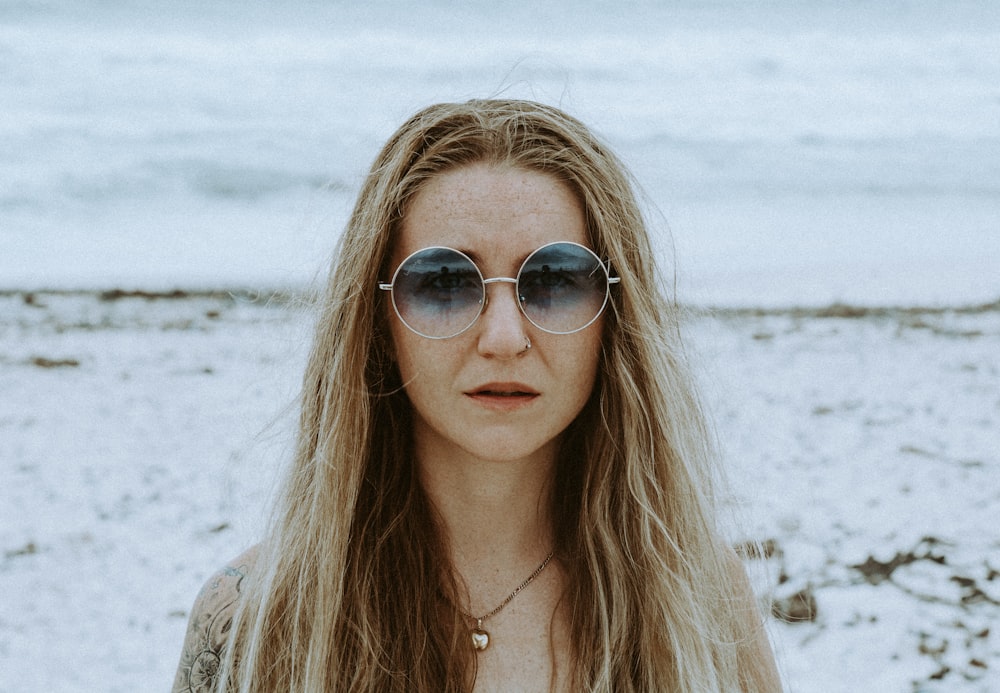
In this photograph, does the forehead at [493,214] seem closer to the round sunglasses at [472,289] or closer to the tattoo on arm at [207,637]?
the round sunglasses at [472,289]

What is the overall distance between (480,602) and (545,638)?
0.15m

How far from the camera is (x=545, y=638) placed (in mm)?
1747

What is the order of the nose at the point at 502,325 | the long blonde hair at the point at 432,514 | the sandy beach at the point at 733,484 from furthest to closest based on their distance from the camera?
1. the sandy beach at the point at 733,484
2. the long blonde hair at the point at 432,514
3. the nose at the point at 502,325

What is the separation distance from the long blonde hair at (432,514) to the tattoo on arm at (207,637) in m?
0.05

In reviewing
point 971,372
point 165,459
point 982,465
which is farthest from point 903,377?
point 165,459

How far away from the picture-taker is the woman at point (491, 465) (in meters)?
Result: 1.57

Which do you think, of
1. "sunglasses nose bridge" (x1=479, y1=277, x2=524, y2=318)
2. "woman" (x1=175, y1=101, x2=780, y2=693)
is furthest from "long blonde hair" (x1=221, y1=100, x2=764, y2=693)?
"sunglasses nose bridge" (x1=479, y1=277, x2=524, y2=318)

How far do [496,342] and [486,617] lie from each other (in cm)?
59

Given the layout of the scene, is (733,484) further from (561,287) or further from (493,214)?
(493,214)

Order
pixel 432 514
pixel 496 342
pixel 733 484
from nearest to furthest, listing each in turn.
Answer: pixel 496 342 → pixel 432 514 → pixel 733 484

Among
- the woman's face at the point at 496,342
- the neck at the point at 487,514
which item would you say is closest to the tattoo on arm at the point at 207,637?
the neck at the point at 487,514

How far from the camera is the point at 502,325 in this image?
1528mm

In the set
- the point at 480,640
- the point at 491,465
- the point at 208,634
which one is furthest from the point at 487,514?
the point at 208,634

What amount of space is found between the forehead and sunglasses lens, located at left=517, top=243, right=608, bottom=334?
30 mm
